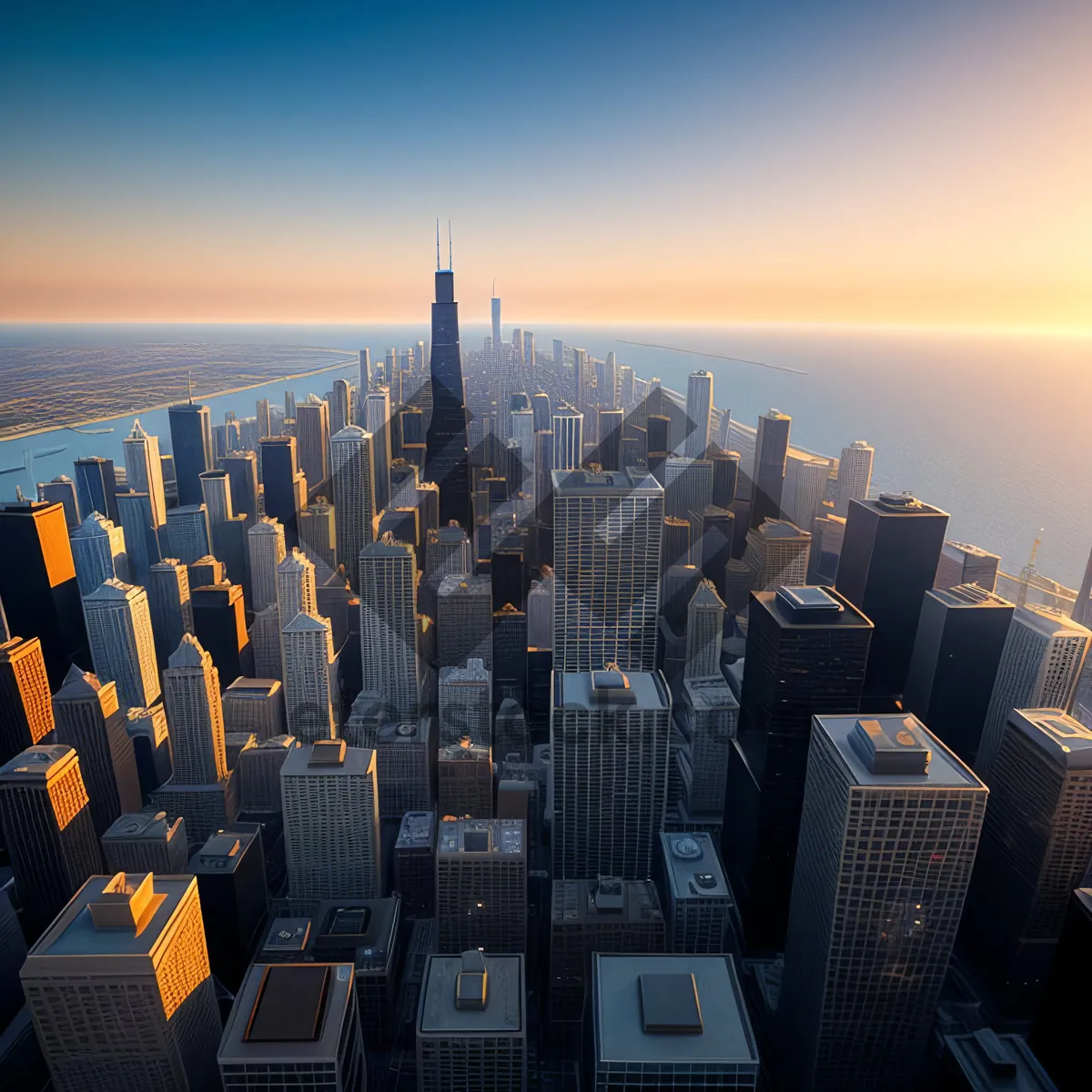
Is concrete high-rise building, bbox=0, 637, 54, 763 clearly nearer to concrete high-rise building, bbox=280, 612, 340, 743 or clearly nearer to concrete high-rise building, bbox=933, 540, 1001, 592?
concrete high-rise building, bbox=280, 612, 340, 743

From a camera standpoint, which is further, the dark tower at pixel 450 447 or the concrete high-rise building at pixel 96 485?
the dark tower at pixel 450 447

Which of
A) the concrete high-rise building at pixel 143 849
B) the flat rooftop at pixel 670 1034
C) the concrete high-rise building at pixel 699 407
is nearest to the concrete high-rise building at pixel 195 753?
the concrete high-rise building at pixel 143 849

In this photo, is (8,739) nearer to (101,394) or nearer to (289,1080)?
(101,394)

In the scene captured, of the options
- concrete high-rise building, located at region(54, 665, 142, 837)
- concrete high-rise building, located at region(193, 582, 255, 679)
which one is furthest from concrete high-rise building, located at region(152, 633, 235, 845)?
concrete high-rise building, located at region(193, 582, 255, 679)

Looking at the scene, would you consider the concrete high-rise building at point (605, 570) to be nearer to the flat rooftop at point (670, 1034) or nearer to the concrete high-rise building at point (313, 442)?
the flat rooftop at point (670, 1034)

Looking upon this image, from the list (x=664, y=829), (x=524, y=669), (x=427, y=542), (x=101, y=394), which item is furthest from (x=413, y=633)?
(x=101, y=394)
